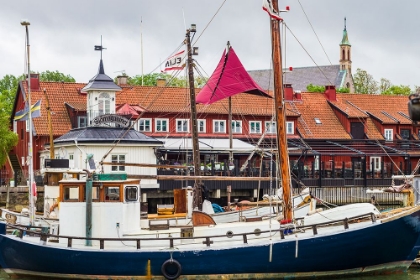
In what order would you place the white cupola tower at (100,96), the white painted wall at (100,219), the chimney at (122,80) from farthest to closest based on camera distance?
1. the chimney at (122,80)
2. the white cupola tower at (100,96)
3. the white painted wall at (100,219)

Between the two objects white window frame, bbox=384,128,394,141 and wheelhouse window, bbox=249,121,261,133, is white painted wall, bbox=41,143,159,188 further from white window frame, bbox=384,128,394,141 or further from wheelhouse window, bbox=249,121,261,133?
white window frame, bbox=384,128,394,141

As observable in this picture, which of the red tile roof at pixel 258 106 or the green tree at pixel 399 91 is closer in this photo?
the red tile roof at pixel 258 106

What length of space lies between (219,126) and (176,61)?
2791 cm

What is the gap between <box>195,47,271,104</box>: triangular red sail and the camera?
57156 mm

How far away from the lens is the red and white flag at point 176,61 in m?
45.1

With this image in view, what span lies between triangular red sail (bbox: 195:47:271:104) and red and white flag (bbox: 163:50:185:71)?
10828 millimetres

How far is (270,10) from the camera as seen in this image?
114 ft

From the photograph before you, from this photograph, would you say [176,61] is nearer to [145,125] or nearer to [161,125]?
[145,125]

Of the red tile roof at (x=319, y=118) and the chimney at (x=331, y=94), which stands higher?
the chimney at (x=331, y=94)

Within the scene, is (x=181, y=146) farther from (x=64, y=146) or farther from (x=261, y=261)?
(x=261, y=261)

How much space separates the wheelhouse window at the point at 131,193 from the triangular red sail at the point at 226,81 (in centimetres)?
2342

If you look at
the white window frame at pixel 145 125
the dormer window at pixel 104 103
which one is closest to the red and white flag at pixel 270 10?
the dormer window at pixel 104 103

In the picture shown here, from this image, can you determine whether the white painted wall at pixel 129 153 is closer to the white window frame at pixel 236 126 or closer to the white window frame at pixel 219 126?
the white window frame at pixel 219 126

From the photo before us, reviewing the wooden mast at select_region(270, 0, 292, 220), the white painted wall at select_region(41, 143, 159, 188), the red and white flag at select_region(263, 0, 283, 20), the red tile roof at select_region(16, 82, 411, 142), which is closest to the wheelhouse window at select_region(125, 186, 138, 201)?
the wooden mast at select_region(270, 0, 292, 220)
